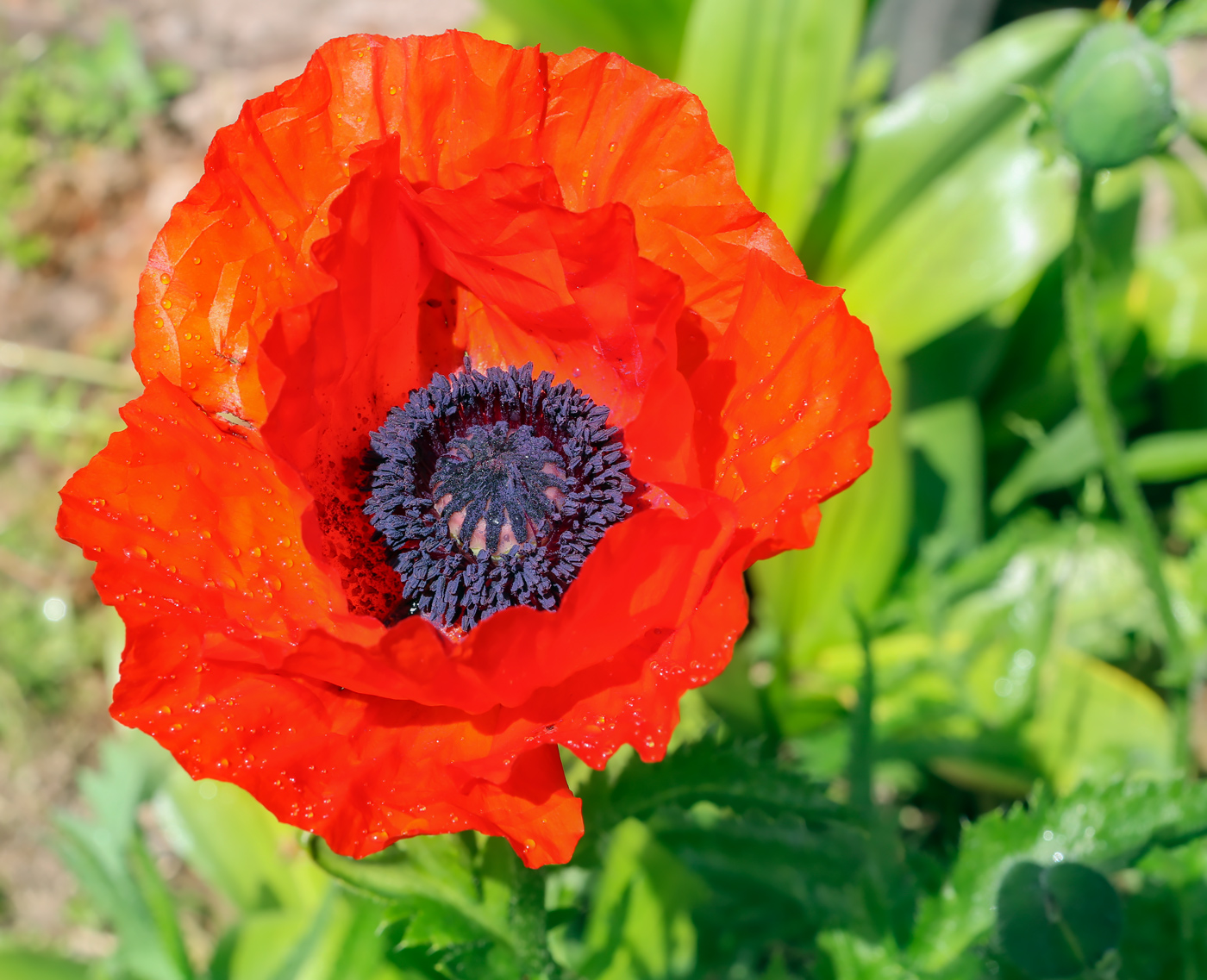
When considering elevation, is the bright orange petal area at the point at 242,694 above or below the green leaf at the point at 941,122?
below

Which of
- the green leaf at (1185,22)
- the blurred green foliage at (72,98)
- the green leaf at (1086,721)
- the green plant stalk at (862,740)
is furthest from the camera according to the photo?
the blurred green foliage at (72,98)

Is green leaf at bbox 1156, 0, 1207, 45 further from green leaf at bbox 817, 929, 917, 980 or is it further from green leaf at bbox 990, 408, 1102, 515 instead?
green leaf at bbox 817, 929, 917, 980

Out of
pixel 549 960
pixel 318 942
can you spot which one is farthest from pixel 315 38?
pixel 549 960

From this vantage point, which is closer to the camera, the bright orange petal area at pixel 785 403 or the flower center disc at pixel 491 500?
the bright orange petal area at pixel 785 403

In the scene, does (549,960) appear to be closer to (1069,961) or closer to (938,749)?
(1069,961)

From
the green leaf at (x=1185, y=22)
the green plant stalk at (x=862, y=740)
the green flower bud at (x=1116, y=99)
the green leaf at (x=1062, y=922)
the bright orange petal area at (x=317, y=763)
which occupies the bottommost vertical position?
the green plant stalk at (x=862, y=740)

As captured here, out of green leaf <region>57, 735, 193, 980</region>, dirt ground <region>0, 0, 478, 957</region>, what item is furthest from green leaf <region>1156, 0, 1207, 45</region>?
dirt ground <region>0, 0, 478, 957</region>

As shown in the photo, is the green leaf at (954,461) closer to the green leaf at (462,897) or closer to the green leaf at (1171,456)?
the green leaf at (1171,456)

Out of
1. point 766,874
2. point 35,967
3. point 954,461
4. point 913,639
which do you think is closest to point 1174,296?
point 954,461

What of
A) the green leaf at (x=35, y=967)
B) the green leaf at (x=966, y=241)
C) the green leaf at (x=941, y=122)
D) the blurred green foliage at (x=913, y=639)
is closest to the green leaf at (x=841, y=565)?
the blurred green foliage at (x=913, y=639)
